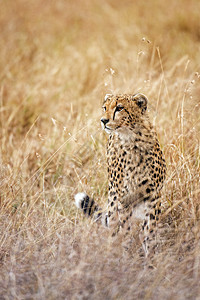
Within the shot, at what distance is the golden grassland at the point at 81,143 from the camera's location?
2.60m

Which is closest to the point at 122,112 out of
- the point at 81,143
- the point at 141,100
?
the point at 141,100

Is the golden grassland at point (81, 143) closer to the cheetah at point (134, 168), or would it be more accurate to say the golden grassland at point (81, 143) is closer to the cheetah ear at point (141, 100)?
the cheetah at point (134, 168)

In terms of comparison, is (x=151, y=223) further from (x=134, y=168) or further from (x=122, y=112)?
(x=122, y=112)

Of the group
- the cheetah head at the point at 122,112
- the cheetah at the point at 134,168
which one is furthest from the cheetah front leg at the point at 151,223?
the cheetah head at the point at 122,112

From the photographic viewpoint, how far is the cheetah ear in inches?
124

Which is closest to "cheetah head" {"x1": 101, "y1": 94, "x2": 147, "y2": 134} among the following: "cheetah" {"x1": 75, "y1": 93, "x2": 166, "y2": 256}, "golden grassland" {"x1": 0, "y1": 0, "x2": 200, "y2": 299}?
"cheetah" {"x1": 75, "y1": 93, "x2": 166, "y2": 256}

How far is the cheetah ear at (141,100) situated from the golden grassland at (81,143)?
0.43m

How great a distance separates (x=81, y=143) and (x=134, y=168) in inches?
42.5

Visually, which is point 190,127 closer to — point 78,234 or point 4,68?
point 78,234

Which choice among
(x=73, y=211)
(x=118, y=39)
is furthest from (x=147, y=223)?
(x=118, y=39)

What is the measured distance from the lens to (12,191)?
3.44 m

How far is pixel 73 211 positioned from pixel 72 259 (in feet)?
3.26

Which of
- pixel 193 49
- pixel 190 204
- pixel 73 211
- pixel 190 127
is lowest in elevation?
pixel 73 211

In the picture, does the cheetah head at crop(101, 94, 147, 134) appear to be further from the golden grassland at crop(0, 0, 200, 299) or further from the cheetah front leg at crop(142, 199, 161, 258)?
the cheetah front leg at crop(142, 199, 161, 258)
